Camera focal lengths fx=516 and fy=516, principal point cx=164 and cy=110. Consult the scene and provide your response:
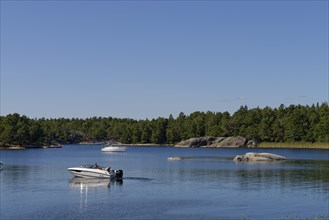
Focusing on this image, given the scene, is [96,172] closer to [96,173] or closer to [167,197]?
[96,173]

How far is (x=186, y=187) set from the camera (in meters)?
83.2

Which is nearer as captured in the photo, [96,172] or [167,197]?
[167,197]

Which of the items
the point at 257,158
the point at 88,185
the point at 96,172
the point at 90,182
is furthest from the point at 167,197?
the point at 257,158

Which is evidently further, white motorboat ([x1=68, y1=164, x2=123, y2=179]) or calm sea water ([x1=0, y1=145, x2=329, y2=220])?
white motorboat ([x1=68, y1=164, x2=123, y2=179])

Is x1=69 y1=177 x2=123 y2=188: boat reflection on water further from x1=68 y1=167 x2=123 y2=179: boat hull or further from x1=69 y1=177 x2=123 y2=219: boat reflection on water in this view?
x1=68 y1=167 x2=123 y2=179: boat hull

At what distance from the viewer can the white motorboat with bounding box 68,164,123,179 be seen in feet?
308

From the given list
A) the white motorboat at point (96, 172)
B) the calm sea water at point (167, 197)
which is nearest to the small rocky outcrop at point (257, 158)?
the calm sea water at point (167, 197)

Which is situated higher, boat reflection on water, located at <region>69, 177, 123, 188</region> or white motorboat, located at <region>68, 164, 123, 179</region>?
white motorboat, located at <region>68, 164, 123, 179</region>

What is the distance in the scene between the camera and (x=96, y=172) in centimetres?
9562

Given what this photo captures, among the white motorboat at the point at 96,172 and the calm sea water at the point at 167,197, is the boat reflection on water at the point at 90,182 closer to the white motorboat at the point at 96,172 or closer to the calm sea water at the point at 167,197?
the calm sea water at the point at 167,197

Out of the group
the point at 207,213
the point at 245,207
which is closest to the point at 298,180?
the point at 245,207

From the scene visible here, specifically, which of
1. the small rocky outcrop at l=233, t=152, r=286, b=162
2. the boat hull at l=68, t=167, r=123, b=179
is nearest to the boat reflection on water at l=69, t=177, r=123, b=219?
the boat hull at l=68, t=167, r=123, b=179

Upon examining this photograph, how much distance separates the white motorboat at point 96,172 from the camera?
9388cm

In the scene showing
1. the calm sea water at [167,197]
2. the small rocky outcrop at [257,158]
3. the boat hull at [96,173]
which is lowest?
the calm sea water at [167,197]
